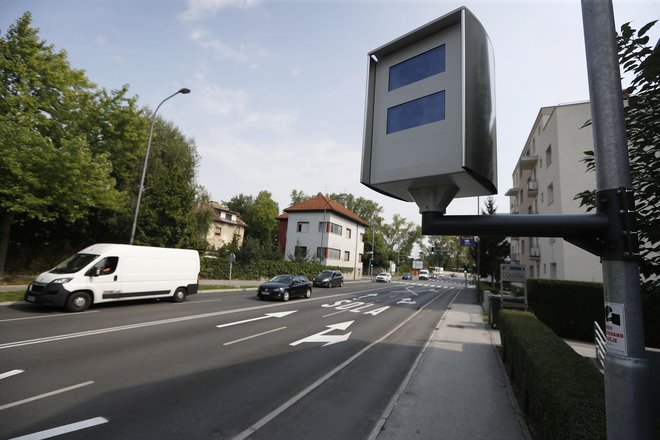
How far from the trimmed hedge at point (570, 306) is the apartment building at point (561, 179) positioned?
296 inches

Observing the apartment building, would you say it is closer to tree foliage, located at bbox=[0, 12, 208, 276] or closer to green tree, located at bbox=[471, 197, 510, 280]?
green tree, located at bbox=[471, 197, 510, 280]

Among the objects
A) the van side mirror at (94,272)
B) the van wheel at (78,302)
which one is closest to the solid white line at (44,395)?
the van wheel at (78,302)

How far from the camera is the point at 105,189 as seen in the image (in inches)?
749

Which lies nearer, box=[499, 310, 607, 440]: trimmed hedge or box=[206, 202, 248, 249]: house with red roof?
box=[499, 310, 607, 440]: trimmed hedge

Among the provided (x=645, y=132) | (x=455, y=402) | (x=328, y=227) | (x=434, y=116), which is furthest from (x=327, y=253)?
(x=434, y=116)

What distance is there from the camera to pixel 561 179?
21.3 meters

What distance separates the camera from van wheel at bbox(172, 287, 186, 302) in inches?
619

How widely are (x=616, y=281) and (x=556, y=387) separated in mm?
2531

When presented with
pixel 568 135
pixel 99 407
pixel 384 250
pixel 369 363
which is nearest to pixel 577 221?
pixel 99 407

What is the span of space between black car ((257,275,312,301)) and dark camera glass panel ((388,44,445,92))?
1642 cm

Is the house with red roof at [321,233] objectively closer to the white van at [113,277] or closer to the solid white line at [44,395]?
the white van at [113,277]

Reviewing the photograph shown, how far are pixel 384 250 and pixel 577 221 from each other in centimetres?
7053

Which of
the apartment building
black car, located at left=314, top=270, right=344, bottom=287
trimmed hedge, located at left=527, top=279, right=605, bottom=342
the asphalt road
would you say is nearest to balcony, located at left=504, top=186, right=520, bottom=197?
the apartment building

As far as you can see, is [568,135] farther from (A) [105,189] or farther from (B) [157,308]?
(A) [105,189]
